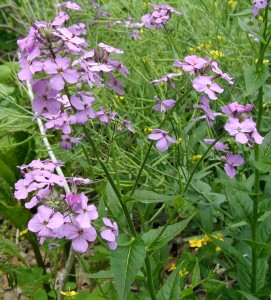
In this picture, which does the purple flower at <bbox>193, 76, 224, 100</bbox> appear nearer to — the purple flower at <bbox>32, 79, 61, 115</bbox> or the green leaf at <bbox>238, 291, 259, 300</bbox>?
the purple flower at <bbox>32, 79, 61, 115</bbox>

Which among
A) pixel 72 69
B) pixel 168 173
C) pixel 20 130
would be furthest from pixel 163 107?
pixel 20 130

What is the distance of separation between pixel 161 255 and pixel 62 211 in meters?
0.92

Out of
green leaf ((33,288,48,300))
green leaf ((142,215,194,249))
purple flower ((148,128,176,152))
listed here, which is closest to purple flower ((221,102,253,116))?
purple flower ((148,128,176,152))

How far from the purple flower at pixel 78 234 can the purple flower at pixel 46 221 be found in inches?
1.0

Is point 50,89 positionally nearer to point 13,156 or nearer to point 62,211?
point 62,211

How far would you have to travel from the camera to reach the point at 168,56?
2637 mm

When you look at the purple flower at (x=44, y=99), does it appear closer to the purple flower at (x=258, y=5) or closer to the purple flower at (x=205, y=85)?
the purple flower at (x=205, y=85)

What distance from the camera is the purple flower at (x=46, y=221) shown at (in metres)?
1.22

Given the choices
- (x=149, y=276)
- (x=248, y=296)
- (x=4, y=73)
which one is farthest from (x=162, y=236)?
(x=4, y=73)

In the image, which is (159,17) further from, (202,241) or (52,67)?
(52,67)

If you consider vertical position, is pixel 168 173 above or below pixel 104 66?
below

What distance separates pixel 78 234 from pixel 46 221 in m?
0.07

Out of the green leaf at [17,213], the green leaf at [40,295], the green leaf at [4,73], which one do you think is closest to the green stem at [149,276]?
the green leaf at [40,295]

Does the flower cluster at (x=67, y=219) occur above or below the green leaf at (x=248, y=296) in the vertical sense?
above
